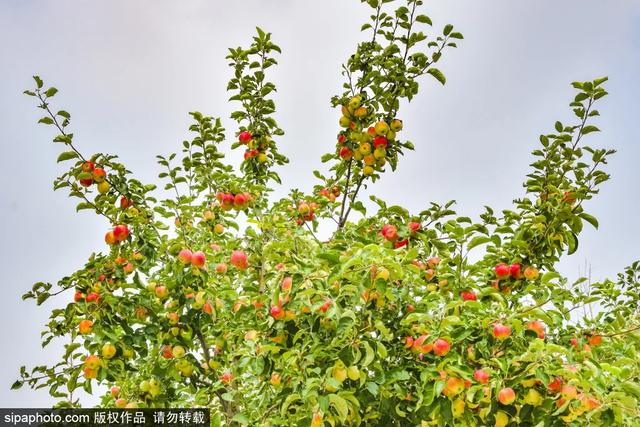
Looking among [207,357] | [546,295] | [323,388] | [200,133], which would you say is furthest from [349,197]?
[323,388]

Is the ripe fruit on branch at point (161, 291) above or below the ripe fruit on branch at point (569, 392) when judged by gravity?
above

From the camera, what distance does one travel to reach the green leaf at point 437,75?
473cm

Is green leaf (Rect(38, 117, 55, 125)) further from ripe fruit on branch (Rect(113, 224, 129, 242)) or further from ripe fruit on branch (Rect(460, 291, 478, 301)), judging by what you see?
ripe fruit on branch (Rect(460, 291, 478, 301))

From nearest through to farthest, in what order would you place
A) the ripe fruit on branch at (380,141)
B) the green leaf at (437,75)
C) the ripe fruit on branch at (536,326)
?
the ripe fruit on branch at (536,326) < the green leaf at (437,75) < the ripe fruit on branch at (380,141)

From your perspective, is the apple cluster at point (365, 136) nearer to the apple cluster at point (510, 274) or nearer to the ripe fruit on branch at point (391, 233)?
the ripe fruit on branch at point (391, 233)

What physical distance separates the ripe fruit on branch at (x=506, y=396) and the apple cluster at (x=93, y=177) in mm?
3045

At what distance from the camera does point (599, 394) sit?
2748 mm

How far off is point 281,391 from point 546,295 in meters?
Result: 1.79

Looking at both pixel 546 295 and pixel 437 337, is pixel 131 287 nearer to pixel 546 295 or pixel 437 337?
pixel 437 337

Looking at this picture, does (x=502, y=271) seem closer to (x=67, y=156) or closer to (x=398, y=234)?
(x=398, y=234)

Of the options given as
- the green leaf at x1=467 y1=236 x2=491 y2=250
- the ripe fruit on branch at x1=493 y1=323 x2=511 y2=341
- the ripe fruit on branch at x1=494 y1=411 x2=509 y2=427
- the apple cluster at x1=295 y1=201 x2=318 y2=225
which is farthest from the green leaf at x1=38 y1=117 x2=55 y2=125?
the ripe fruit on branch at x1=494 y1=411 x2=509 y2=427

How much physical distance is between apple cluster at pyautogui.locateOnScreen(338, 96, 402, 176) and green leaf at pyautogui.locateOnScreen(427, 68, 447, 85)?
1.65 feet

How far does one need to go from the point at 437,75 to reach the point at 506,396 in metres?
2.93

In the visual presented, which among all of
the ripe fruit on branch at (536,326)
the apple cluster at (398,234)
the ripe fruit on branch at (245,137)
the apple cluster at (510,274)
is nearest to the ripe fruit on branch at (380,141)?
the apple cluster at (398,234)
